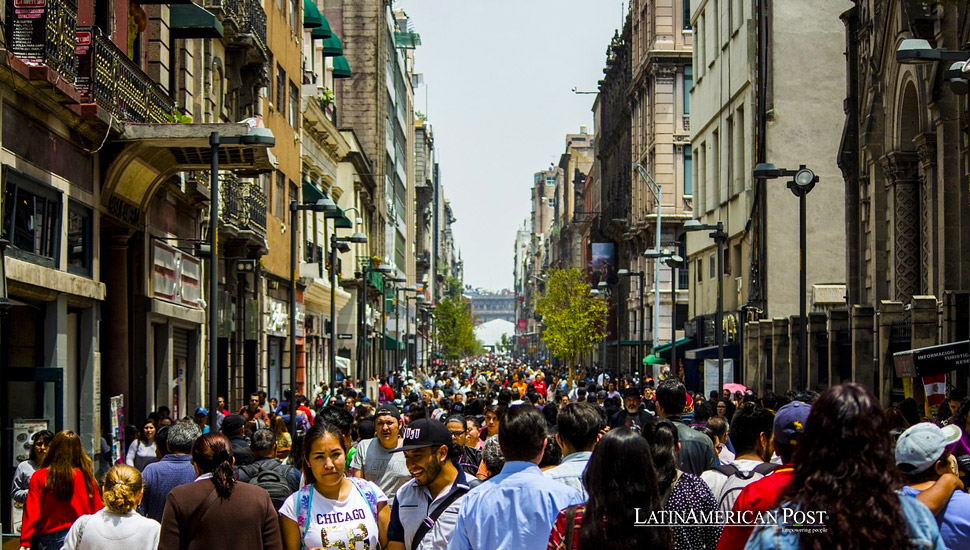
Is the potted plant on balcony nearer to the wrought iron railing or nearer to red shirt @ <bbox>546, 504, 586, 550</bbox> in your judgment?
the wrought iron railing

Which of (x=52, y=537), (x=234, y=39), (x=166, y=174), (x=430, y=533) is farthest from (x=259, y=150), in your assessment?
(x=430, y=533)

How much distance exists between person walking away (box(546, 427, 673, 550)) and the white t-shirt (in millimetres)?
2512

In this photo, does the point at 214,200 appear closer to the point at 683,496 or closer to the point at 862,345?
the point at 862,345

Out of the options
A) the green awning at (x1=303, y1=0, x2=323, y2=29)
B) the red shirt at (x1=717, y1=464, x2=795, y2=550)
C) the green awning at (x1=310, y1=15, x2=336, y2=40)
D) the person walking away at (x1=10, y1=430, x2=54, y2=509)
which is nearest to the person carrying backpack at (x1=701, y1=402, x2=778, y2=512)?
the red shirt at (x1=717, y1=464, x2=795, y2=550)

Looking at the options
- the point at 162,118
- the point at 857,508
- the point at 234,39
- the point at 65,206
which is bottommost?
the point at 857,508

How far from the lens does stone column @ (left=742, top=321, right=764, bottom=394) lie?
36.0 meters

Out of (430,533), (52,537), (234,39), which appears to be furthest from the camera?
(234,39)

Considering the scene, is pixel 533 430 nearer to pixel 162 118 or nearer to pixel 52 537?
pixel 52 537

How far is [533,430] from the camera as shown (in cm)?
675

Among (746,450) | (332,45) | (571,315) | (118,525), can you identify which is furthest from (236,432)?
(571,315)

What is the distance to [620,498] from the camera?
5266 millimetres

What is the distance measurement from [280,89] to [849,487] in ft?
115

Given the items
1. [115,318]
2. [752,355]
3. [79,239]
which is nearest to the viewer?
[79,239]

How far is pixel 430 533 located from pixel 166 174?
16526 mm
